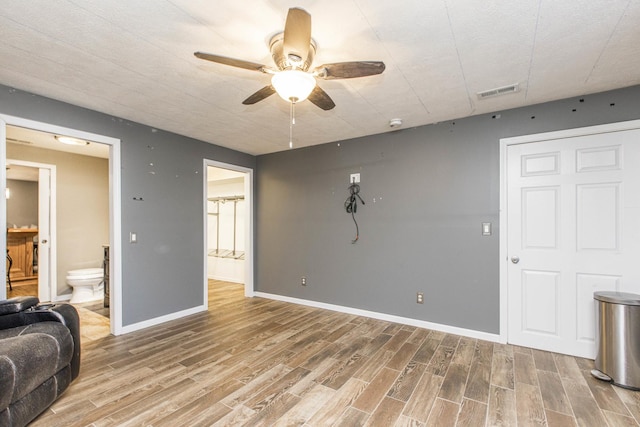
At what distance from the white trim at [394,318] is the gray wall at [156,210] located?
1384 mm

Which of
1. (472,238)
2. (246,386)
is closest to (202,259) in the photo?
(246,386)

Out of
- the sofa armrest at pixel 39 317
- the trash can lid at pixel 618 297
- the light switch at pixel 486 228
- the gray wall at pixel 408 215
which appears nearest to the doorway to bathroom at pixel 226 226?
the gray wall at pixel 408 215

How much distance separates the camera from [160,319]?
3.66 meters

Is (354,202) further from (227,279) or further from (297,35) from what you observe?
(227,279)

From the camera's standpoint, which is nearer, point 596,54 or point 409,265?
point 596,54

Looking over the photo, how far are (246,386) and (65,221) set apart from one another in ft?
15.2

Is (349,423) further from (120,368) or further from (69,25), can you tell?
(69,25)

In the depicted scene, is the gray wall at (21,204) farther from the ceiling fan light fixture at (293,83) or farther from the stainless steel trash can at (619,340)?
the stainless steel trash can at (619,340)

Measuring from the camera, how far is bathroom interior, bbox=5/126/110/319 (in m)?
4.32

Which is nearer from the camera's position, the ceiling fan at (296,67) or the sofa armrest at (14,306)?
the ceiling fan at (296,67)

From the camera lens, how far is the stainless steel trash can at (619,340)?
2.23 m

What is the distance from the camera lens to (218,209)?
6613 mm

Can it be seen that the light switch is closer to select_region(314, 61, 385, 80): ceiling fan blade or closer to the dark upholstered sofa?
select_region(314, 61, 385, 80): ceiling fan blade

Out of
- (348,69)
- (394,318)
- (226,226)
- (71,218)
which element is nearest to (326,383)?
(394,318)
